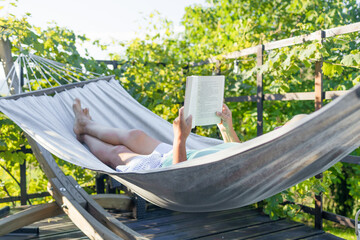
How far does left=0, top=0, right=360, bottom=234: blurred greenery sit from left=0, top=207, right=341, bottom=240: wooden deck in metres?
0.15

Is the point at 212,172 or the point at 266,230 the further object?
the point at 266,230

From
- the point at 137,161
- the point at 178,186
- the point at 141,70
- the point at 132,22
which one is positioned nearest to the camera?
the point at 178,186

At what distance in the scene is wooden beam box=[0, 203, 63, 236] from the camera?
2055mm

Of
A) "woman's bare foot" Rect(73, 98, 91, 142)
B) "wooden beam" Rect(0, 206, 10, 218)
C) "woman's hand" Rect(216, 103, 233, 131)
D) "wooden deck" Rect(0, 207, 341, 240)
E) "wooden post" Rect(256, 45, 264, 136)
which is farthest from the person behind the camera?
"wooden post" Rect(256, 45, 264, 136)

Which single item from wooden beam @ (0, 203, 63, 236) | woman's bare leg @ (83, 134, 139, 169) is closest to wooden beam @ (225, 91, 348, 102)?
woman's bare leg @ (83, 134, 139, 169)

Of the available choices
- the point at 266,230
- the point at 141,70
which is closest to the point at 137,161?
the point at 266,230

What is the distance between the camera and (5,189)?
3.22m

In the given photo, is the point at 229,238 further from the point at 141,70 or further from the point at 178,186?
the point at 141,70

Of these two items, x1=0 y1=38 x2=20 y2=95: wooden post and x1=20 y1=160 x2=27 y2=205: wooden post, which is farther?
x1=20 y1=160 x2=27 y2=205: wooden post

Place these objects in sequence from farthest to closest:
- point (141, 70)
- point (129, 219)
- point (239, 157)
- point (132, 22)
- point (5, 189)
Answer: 1. point (132, 22)
2. point (141, 70)
3. point (5, 189)
4. point (129, 219)
5. point (239, 157)

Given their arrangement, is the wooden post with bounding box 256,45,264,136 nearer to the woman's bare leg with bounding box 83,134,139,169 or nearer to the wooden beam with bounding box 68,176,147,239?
the woman's bare leg with bounding box 83,134,139,169

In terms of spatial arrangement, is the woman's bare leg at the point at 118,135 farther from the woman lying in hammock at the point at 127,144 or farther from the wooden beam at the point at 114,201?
the wooden beam at the point at 114,201

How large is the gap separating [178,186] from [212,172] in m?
0.16

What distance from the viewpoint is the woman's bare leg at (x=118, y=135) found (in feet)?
7.30
